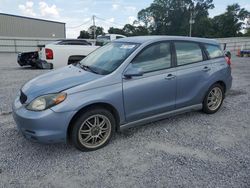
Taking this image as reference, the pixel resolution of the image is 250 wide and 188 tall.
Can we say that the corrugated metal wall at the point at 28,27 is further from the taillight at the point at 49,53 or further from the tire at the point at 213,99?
the tire at the point at 213,99

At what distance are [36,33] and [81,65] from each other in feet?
124

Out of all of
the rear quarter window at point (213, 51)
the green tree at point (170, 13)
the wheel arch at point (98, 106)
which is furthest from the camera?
the green tree at point (170, 13)

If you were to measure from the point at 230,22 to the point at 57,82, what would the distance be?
2937 inches

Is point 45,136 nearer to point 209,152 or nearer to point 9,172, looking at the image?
point 9,172

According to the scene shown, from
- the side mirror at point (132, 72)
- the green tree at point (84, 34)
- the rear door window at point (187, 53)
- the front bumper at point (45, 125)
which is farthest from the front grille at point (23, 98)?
the green tree at point (84, 34)

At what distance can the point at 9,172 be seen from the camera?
9.57 feet

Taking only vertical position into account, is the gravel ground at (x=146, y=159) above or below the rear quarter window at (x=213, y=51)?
below

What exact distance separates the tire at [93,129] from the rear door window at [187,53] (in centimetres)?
169

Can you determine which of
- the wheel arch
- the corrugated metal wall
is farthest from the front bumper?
the corrugated metal wall

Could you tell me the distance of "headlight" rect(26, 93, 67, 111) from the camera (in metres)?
3.09

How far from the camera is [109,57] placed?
405 cm

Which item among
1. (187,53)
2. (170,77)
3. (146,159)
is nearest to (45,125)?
(146,159)

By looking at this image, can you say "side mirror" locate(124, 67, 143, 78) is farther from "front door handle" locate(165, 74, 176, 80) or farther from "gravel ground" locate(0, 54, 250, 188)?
Result: "gravel ground" locate(0, 54, 250, 188)

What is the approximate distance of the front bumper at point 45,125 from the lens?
3.03 metres
